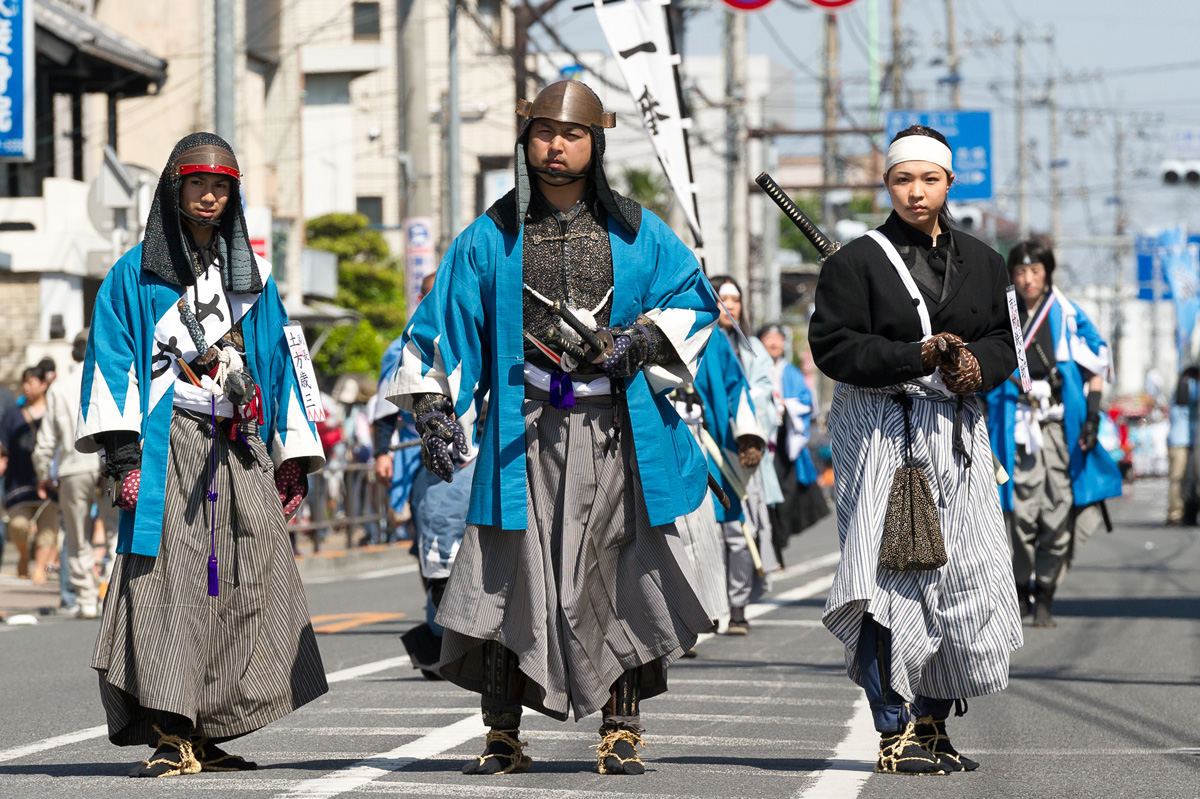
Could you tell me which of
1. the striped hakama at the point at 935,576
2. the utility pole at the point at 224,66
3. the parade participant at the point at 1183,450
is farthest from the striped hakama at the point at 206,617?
the parade participant at the point at 1183,450

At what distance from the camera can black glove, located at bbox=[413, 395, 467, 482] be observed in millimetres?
5473

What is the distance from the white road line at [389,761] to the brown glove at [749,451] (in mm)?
2797

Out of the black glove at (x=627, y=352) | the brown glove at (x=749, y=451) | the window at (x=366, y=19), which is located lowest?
the brown glove at (x=749, y=451)

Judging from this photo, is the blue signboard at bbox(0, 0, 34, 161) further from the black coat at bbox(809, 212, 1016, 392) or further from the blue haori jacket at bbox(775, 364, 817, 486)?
the black coat at bbox(809, 212, 1016, 392)

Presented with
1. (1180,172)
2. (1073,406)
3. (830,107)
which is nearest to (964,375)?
(1073,406)

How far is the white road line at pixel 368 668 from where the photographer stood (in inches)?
345

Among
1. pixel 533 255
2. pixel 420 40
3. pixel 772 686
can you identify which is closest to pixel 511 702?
pixel 533 255

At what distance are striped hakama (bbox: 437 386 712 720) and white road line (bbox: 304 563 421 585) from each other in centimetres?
1085

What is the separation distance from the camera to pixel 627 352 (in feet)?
18.0

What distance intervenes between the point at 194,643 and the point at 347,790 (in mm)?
777

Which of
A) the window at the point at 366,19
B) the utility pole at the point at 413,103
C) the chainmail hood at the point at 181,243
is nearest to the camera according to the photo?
the chainmail hood at the point at 181,243

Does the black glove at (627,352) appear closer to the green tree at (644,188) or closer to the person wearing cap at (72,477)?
the person wearing cap at (72,477)

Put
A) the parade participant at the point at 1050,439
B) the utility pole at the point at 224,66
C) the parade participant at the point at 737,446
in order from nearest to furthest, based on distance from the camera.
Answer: the parade participant at the point at 737,446 < the parade participant at the point at 1050,439 < the utility pole at the point at 224,66

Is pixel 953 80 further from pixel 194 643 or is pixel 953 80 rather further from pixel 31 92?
pixel 194 643
